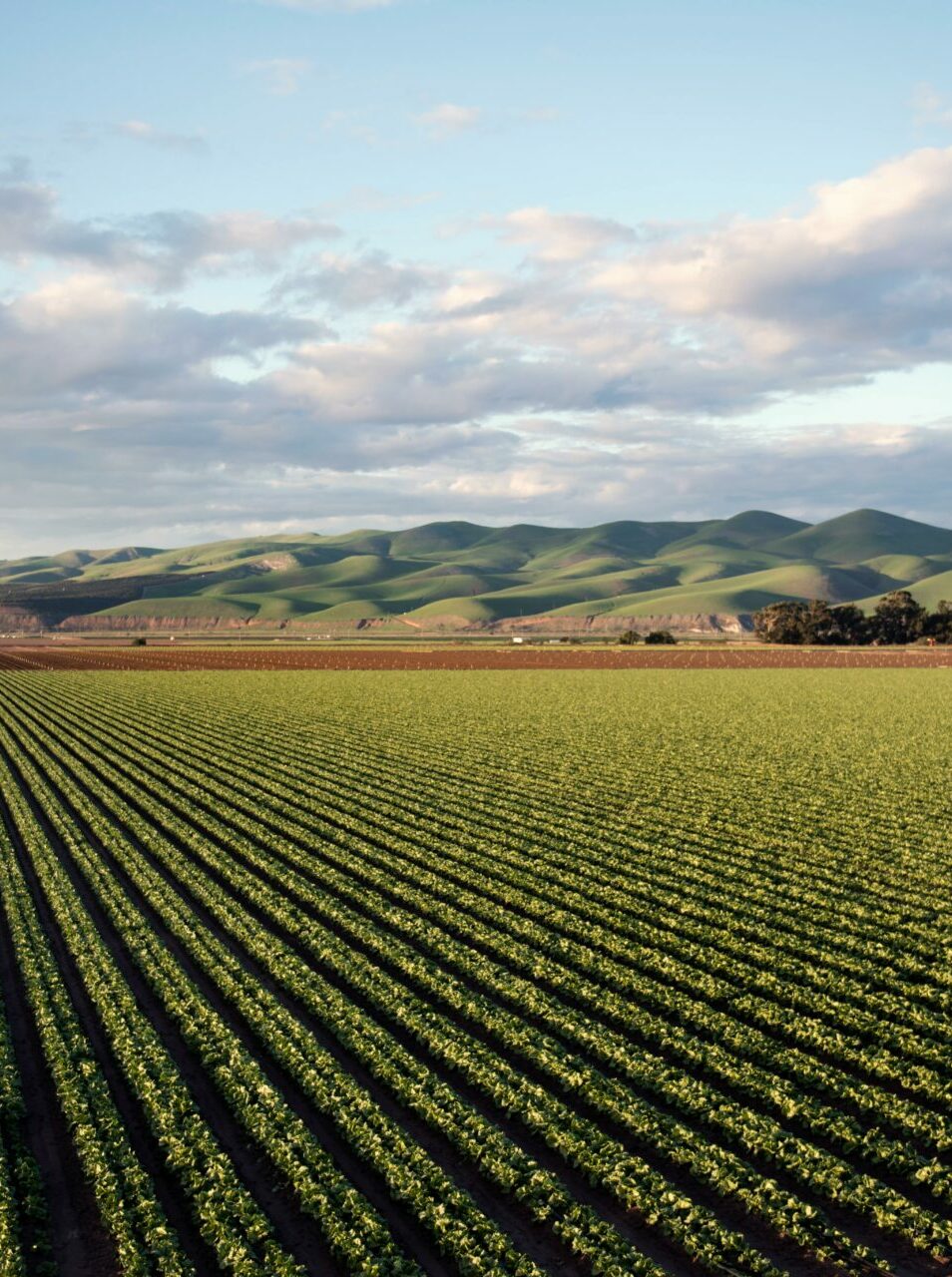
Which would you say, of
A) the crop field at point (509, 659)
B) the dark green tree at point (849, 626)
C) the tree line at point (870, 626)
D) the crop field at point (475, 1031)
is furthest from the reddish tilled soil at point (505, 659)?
the crop field at point (475, 1031)

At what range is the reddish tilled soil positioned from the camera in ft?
410

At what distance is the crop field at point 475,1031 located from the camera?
12102mm

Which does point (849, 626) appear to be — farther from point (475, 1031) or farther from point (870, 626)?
point (475, 1031)

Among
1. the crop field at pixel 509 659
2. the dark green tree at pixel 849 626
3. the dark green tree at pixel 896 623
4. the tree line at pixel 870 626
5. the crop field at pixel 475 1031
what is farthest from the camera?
the dark green tree at pixel 896 623

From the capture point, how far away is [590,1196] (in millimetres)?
12805

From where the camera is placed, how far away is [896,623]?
180 metres

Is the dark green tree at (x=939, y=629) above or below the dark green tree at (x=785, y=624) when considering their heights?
below

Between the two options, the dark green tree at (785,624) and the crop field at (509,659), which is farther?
the dark green tree at (785,624)

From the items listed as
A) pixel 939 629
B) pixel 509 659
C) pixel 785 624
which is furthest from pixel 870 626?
pixel 509 659

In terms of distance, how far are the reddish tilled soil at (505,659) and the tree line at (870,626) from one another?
9860 mm

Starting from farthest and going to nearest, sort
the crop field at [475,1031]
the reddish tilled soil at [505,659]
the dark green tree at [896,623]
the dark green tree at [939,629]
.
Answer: the dark green tree at [939,629]
the dark green tree at [896,623]
the reddish tilled soil at [505,659]
the crop field at [475,1031]

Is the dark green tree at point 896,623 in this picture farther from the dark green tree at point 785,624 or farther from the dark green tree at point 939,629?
the dark green tree at point 785,624

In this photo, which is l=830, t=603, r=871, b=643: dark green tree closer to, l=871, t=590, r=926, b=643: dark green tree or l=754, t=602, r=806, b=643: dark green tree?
l=871, t=590, r=926, b=643: dark green tree

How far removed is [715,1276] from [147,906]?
16.9 m
